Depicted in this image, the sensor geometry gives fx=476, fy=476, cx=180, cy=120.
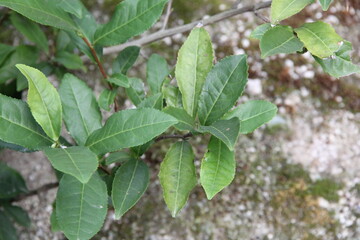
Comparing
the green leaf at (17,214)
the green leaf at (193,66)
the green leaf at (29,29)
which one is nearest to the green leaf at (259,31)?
the green leaf at (193,66)

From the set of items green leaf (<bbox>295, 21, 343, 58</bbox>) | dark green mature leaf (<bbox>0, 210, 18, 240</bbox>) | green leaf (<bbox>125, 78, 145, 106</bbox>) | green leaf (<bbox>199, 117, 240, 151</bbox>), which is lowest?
dark green mature leaf (<bbox>0, 210, 18, 240</bbox>)

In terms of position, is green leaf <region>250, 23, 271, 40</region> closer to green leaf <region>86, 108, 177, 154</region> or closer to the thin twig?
green leaf <region>86, 108, 177, 154</region>

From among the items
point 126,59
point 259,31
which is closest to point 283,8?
point 259,31

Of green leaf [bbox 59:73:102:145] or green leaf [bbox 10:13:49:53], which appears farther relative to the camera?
green leaf [bbox 10:13:49:53]

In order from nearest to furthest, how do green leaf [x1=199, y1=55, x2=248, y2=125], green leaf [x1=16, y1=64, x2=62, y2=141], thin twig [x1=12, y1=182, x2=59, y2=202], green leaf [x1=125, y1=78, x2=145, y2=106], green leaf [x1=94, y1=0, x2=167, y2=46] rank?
green leaf [x1=16, y1=64, x2=62, y2=141] → green leaf [x1=199, y1=55, x2=248, y2=125] → green leaf [x1=94, y1=0, x2=167, y2=46] → green leaf [x1=125, y1=78, x2=145, y2=106] → thin twig [x1=12, y1=182, x2=59, y2=202]

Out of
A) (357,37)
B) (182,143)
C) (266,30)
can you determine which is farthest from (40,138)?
(357,37)

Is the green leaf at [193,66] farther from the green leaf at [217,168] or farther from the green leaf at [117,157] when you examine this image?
the green leaf at [117,157]

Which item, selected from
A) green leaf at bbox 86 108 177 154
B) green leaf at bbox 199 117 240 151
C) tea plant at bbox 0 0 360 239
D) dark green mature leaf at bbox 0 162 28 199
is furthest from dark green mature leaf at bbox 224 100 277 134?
dark green mature leaf at bbox 0 162 28 199
